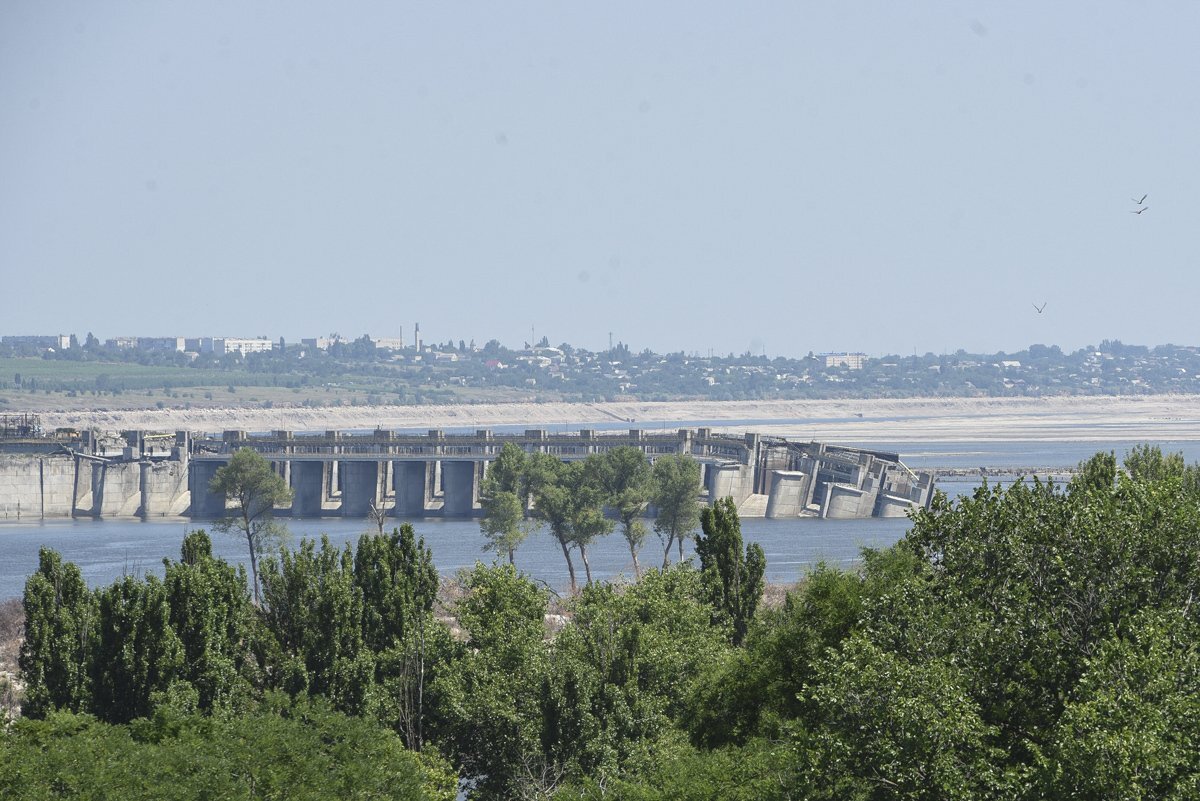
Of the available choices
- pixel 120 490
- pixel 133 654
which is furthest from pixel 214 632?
pixel 120 490

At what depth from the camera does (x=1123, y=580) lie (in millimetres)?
27172

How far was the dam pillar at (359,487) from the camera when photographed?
15062 centimetres

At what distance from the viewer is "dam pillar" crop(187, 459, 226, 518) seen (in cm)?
15000

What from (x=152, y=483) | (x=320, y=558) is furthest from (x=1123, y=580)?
(x=152, y=483)

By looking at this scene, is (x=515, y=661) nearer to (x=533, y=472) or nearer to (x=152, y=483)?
(x=533, y=472)

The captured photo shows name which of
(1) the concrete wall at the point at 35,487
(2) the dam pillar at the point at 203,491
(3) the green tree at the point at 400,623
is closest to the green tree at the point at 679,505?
(3) the green tree at the point at 400,623

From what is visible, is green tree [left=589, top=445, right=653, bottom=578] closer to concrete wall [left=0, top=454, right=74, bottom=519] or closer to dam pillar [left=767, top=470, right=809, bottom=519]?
dam pillar [left=767, top=470, right=809, bottom=519]

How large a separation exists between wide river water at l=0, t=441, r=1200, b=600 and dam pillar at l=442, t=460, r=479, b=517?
9.50 ft

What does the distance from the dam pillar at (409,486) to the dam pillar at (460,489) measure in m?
2.05

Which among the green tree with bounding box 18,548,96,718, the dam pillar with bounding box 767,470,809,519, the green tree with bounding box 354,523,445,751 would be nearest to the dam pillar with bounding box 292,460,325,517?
the dam pillar with bounding box 767,470,809,519

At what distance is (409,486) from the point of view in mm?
151875

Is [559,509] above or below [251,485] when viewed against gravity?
above

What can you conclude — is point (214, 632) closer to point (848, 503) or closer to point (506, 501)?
point (506, 501)

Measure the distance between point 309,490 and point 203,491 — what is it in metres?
8.85
